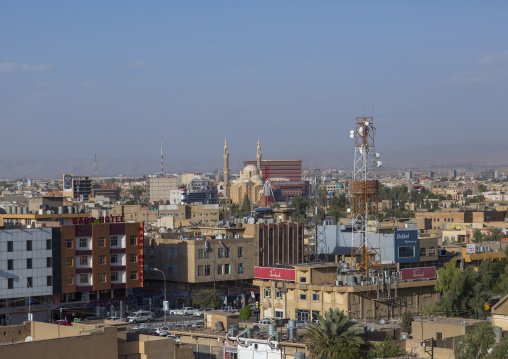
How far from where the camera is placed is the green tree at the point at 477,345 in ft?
80.6

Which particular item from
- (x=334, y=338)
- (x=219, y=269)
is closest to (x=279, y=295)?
(x=219, y=269)

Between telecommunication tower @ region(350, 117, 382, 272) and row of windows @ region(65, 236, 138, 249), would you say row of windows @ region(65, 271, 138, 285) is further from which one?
telecommunication tower @ region(350, 117, 382, 272)

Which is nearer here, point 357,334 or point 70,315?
point 357,334

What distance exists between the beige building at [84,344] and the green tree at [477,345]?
7503 mm

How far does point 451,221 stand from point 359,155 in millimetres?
A: 62812

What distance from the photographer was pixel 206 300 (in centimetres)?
5962

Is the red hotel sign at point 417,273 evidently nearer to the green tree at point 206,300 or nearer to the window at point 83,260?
the green tree at point 206,300

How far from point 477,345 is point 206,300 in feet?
118

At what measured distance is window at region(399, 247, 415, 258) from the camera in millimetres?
59344

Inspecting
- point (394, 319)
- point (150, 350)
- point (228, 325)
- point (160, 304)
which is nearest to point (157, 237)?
point (160, 304)

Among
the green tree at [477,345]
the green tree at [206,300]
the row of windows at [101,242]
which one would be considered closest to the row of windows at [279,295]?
the green tree at [206,300]

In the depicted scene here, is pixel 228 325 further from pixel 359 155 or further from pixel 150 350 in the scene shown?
pixel 359 155

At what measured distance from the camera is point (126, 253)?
57844 millimetres

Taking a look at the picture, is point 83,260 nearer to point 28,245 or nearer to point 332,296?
point 28,245
